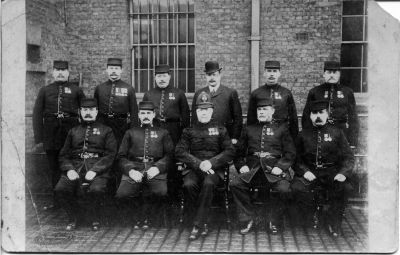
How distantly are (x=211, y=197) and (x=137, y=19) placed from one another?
12.0ft

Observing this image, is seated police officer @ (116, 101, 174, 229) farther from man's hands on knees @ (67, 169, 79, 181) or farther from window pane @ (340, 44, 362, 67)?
window pane @ (340, 44, 362, 67)

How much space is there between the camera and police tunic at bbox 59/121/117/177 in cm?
554

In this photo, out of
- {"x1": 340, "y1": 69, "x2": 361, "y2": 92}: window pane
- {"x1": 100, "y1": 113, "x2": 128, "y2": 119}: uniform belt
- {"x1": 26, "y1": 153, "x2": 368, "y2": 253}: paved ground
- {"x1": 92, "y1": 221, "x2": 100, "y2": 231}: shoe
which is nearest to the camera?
{"x1": 26, "y1": 153, "x2": 368, "y2": 253}: paved ground

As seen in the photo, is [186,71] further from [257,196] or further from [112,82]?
[257,196]

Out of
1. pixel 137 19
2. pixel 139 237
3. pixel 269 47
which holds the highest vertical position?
pixel 137 19

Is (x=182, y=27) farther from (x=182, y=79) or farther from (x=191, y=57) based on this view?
(x=182, y=79)

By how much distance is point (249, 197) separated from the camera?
17.4 feet

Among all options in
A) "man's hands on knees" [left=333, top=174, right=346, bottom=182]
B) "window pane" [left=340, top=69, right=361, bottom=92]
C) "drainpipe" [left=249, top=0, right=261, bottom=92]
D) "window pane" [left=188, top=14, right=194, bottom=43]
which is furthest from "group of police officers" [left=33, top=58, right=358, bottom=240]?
"window pane" [left=188, top=14, right=194, bottom=43]

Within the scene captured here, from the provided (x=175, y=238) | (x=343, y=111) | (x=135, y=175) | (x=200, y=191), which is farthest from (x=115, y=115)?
(x=343, y=111)

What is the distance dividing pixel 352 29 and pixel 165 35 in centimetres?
289

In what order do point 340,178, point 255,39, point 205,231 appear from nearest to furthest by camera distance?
point 340,178, point 205,231, point 255,39

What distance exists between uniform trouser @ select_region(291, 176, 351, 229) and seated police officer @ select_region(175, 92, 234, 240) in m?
0.85

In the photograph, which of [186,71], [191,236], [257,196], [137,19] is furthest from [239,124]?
[137,19]

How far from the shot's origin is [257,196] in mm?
5527
